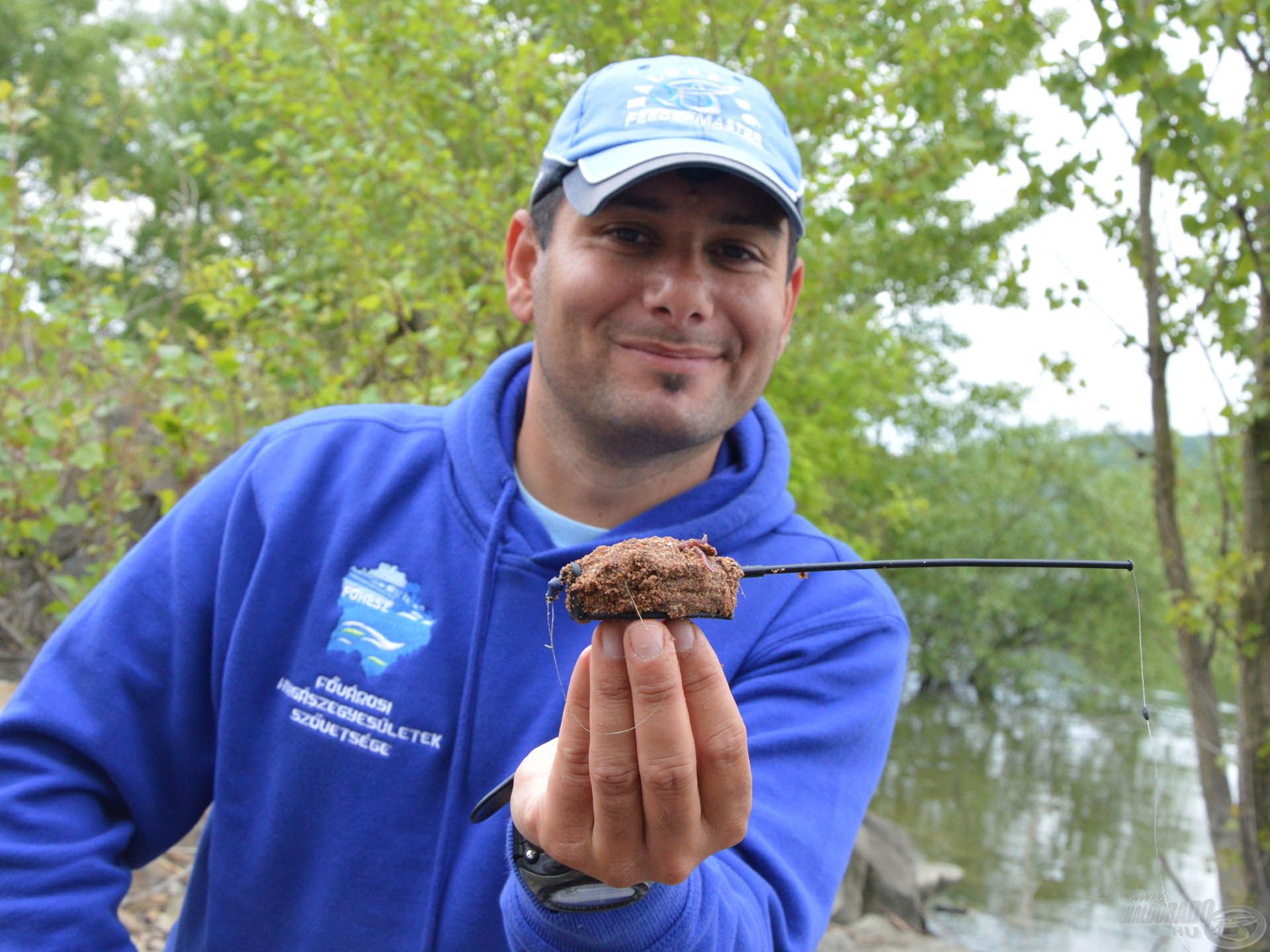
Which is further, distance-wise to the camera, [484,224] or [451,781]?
[484,224]

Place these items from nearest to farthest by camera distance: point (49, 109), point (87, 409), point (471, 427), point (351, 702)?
point (351, 702)
point (471, 427)
point (87, 409)
point (49, 109)

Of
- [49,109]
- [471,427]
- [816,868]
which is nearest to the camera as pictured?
[816,868]

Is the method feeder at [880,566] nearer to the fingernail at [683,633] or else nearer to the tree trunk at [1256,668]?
the fingernail at [683,633]

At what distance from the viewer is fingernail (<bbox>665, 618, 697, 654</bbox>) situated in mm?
1515

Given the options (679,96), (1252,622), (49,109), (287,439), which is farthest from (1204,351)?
(49,109)

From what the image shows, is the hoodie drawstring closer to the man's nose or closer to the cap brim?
the man's nose

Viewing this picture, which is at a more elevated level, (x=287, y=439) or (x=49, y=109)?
(x=49, y=109)

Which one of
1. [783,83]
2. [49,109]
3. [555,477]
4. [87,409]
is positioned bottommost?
[555,477]

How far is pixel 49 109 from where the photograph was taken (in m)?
24.9

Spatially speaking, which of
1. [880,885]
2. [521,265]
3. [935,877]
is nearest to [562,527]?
[521,265]

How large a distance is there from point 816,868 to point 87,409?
13.4 feet

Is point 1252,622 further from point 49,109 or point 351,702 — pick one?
point 49,109

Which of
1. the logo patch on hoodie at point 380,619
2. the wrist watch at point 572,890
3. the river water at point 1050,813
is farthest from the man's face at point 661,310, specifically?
the river water at point 1050,813

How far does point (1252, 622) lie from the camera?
5961 mm
